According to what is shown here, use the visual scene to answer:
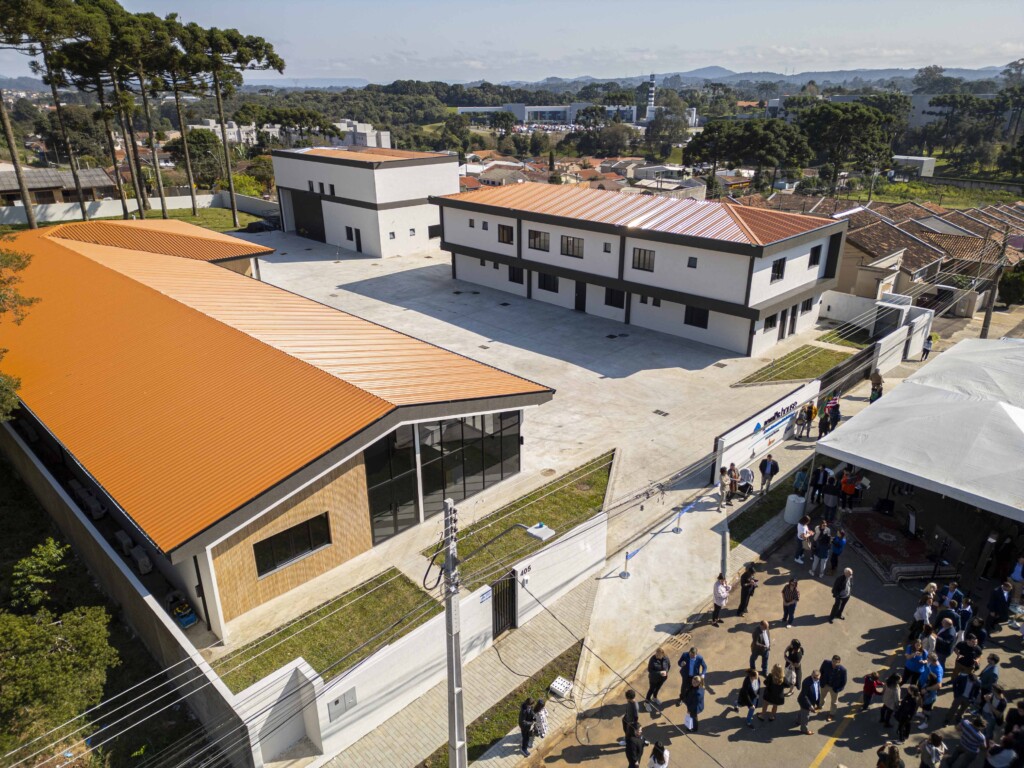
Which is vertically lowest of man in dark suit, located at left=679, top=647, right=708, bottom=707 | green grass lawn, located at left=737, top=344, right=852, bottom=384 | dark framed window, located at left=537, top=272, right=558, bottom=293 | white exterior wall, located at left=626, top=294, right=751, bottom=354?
green grass lawn, located at left=737, top=344, right=852, bottom=384

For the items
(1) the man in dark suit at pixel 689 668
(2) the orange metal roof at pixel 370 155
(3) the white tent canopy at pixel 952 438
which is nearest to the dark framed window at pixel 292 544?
(1) the man in dark suit at pixel 689 668

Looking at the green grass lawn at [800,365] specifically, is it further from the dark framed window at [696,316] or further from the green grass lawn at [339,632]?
the green grass lawn at [339,632]

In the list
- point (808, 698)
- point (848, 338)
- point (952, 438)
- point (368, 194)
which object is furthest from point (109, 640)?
point (368, 194)

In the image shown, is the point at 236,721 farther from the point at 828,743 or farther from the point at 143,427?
the point at 828,743

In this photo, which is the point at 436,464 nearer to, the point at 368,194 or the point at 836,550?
the point at 836,550

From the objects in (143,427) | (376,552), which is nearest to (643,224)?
(376,552)

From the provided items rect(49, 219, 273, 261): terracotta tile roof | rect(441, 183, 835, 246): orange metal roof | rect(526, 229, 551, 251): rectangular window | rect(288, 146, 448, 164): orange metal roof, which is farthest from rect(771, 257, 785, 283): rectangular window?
rect(288, 146, 448, 164): orange metal roof

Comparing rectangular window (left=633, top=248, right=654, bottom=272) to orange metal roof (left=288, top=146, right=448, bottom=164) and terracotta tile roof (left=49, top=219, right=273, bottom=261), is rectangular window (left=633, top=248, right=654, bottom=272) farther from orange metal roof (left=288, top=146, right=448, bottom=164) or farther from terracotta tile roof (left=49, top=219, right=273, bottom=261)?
orange metal roof (left=288, top=146, right=448, bottom=164)
